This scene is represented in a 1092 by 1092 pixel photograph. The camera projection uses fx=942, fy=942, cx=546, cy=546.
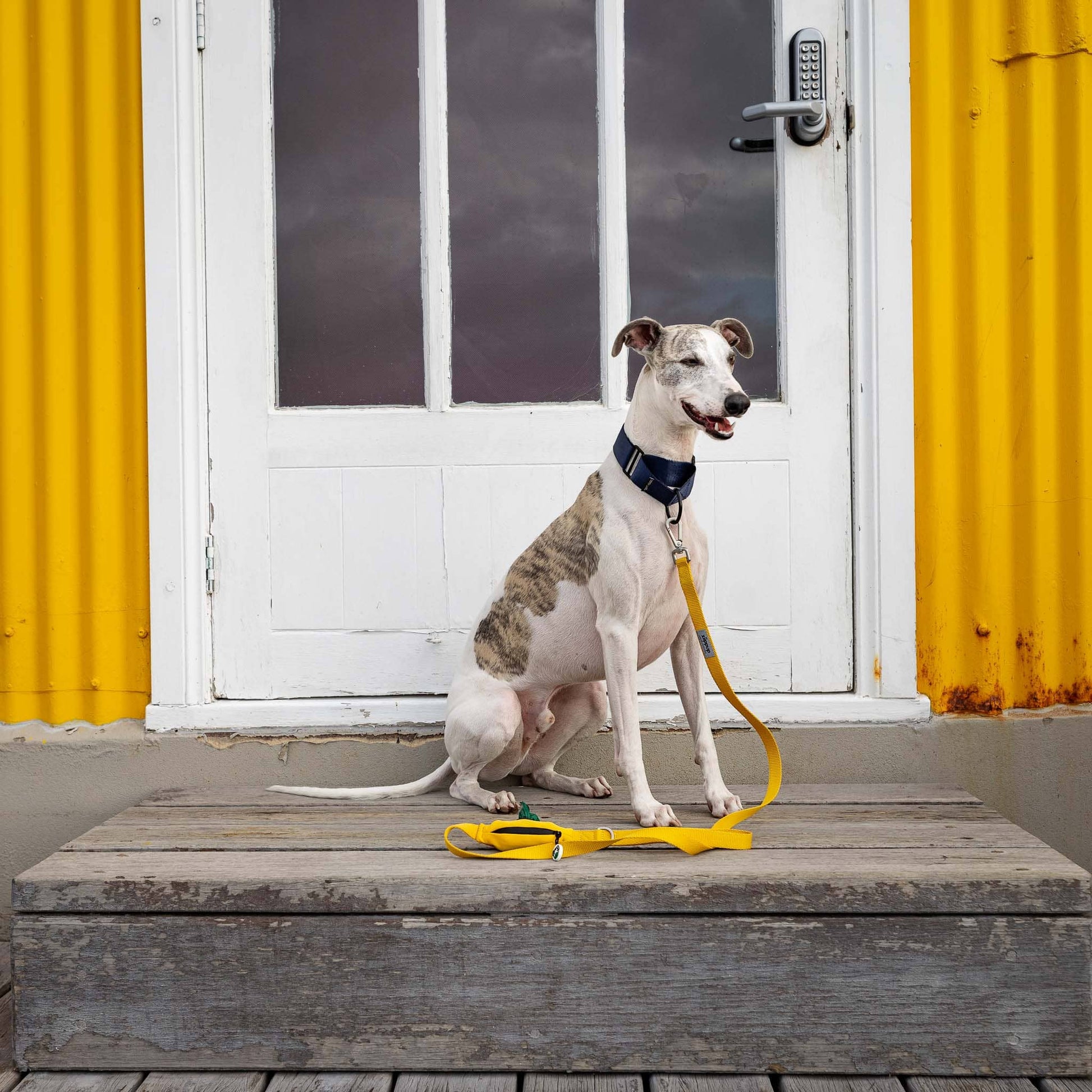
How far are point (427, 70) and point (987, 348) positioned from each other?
72.6 inches

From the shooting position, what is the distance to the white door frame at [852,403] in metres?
2.71

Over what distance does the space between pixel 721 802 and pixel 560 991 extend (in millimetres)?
602

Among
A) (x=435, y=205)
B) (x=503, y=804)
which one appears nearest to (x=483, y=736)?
(x=503, y=804)

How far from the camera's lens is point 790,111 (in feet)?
8.95

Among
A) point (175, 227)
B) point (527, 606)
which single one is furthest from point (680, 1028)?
point (175, 227)

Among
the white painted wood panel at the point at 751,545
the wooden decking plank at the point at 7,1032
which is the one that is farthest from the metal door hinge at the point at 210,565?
the white painted wood panel at the point at 751,545

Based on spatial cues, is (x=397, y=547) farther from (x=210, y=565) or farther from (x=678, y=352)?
(x=678, y=352)

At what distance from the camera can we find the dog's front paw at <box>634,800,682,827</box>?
210cm

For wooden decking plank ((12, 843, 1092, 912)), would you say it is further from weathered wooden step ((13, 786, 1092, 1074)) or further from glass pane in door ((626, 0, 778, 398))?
glass pane in door ((626, 0, 778, 398))

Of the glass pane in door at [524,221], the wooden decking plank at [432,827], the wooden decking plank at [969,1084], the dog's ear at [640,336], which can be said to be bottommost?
the wooden decking plank at [969,1084]

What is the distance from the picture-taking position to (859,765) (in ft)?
8.96

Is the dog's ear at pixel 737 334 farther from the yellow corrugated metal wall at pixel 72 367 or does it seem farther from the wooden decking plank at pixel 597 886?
the yellow corrugated metal wall at pixel 72 367

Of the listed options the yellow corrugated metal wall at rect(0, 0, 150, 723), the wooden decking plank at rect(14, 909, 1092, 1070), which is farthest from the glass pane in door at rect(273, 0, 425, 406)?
the wooden decking plank at rect(14, 909, 1092, 1070)

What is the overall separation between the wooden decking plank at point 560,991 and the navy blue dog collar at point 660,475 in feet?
3.04
